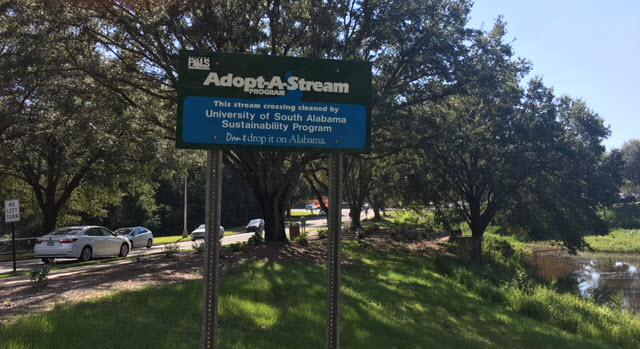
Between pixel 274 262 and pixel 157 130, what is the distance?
8364 millimetres

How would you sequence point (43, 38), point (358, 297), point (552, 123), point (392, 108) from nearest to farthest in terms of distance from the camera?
point (358, 297) < point (43, 38) < point (392, 108) < point (552, 123)

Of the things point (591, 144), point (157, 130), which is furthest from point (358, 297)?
point (591, 144)

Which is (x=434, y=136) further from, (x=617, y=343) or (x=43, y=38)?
(x=43, y=38)

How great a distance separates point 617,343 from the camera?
40.0ft

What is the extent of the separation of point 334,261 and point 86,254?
60.8 ft

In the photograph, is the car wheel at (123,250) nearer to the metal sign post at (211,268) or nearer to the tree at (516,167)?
the tree at (516,167)

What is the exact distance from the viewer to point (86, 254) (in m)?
20.8

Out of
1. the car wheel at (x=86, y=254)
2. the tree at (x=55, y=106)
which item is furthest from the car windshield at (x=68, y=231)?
the tree at (x=55, y=106)

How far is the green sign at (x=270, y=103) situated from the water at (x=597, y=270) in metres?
20.2

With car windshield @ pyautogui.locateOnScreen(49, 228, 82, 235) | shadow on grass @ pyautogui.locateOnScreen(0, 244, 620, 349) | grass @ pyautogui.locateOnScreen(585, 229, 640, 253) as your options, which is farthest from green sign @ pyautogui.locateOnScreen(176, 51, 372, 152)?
grass @ pyautogui.locateOnScreen(585, 229, 640, 253)

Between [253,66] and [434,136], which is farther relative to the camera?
[434,136]

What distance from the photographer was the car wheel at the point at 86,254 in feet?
67.6

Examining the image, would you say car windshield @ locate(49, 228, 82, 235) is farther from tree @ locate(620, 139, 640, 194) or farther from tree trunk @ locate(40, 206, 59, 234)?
tree @ locate(620, 139, 640, 194)

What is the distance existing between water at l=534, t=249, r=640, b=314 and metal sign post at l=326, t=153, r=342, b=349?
1986cm
